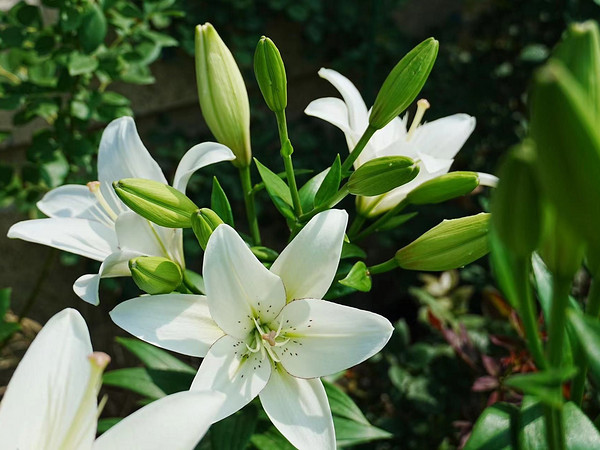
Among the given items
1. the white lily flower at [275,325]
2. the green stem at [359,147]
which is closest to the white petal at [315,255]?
the white lily flower at [275,325]

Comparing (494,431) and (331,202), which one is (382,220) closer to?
(331,202)

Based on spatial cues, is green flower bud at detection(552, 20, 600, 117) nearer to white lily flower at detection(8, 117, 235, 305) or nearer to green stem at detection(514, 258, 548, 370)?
green stem at detection(514, 258, 548, 370)

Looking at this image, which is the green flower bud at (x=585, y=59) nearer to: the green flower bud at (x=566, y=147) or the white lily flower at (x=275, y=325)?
the green flower bud at (x=566, y=147)

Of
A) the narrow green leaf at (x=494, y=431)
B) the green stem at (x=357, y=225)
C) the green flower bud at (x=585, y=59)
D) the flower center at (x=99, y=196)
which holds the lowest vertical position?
the narrow green leaf at (x=494, y=431)

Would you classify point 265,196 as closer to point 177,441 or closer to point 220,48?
point 220,48

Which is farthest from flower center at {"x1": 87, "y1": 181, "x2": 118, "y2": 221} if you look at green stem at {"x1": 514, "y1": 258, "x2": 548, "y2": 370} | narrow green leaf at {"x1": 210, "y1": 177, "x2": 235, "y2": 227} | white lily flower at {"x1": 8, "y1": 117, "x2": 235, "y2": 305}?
green stem at {"x1": 514, "y1": 258, "x2": 548, "y2": 370}

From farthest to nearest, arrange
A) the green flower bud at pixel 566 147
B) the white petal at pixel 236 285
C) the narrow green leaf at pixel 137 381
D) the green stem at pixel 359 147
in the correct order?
the narrow green leaf at pixel 137 381
the green stem at pixel 359 147
the white petal at pixel 236 285
the green flower bud at pixel 566 147
